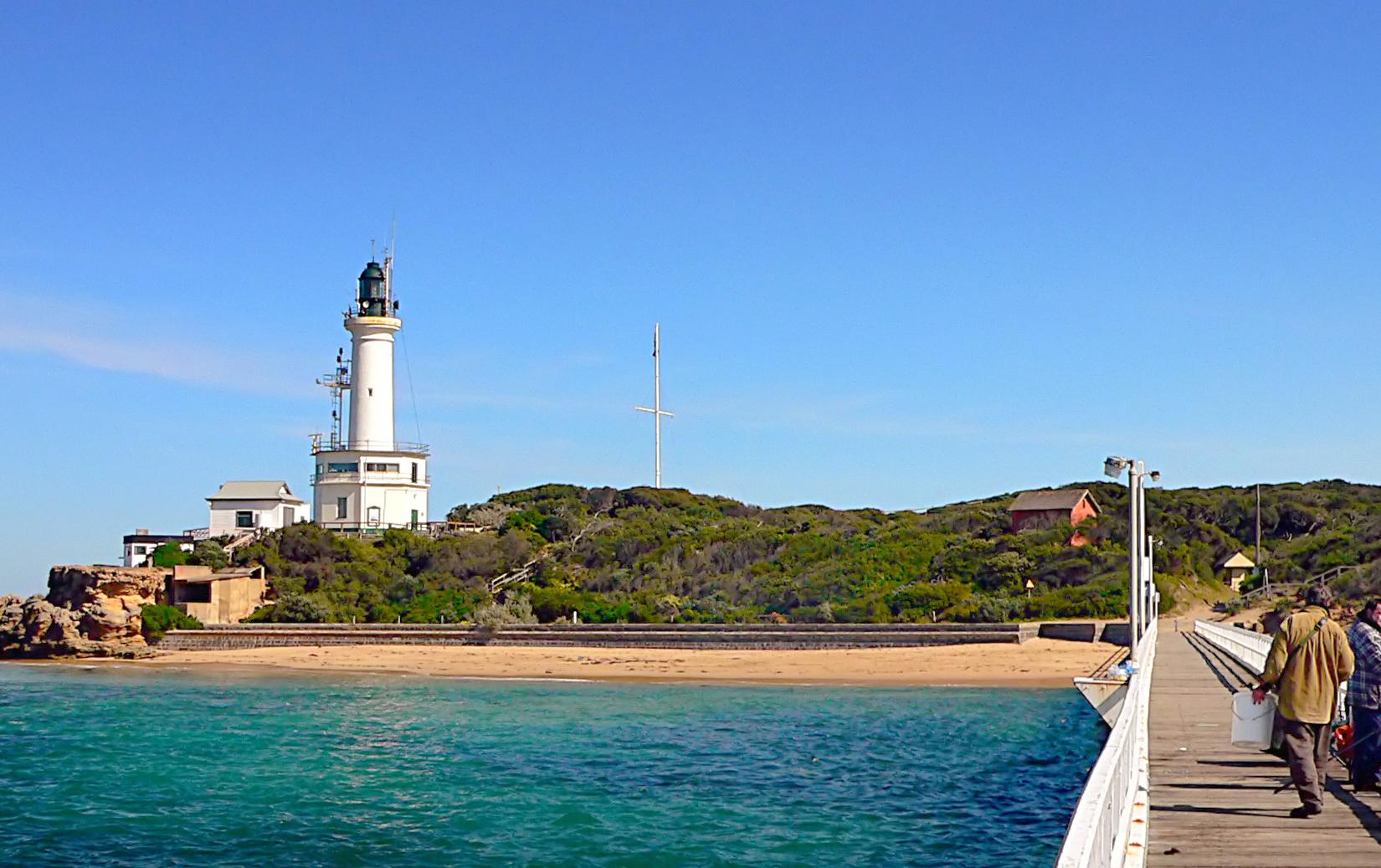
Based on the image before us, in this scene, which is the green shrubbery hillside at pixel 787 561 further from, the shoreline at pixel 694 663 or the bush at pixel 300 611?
the shoreline at pixel 694 663

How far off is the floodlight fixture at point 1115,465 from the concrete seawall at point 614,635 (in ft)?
57.2

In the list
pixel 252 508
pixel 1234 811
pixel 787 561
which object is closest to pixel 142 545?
pixel 252 508

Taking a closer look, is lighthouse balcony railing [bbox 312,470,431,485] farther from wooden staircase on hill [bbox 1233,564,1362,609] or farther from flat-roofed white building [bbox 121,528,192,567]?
wooden staircase on hill [bbox 1233,564,1362,609]

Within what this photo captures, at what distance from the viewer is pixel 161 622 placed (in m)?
46.1

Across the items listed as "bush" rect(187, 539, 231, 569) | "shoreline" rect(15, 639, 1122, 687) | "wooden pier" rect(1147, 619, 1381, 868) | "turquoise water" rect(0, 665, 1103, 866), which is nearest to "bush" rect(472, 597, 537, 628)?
"shoreline" rect(15, 639, 1122, 687)

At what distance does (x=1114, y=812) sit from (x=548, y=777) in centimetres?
1471

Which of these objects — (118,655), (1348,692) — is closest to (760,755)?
(1348,692)

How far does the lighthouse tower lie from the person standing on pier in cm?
5322

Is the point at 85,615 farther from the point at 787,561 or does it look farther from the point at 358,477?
the point at 787,561

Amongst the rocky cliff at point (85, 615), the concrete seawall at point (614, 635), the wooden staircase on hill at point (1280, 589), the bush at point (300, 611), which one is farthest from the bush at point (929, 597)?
the rocky cliff at point (85, 615)

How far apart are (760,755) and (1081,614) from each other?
23.2m

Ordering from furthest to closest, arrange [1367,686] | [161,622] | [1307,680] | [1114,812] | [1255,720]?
[161,622] → [1367,686] → [1255,720] → [1307,680] → [1114,812]

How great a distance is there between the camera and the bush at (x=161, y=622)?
45844 millimetres

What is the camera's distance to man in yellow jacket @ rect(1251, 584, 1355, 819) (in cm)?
838
